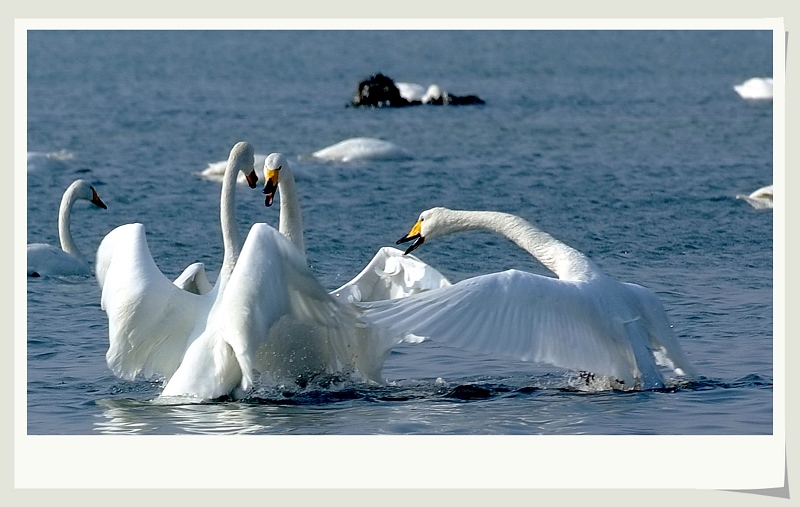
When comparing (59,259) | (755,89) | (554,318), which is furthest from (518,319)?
(755,89)

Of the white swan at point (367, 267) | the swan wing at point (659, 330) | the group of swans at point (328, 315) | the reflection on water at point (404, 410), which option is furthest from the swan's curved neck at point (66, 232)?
the swan wing at point (659, 330)

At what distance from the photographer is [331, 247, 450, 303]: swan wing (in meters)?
8.60

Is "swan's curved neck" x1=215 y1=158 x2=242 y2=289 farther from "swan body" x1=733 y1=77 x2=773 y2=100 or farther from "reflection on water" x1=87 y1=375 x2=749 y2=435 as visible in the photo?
"swan body" x1=733 y1=77 x2=773 y2=100

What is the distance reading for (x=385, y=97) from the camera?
23.4 meters

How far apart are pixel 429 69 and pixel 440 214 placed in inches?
781

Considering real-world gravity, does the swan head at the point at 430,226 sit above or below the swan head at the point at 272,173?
below

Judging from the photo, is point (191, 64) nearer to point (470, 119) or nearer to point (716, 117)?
point (470, 119)

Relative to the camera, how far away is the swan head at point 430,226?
9203 mm

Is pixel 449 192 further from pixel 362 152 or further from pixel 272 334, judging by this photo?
pixel 272 334

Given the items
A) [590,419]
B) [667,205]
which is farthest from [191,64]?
[590,419]

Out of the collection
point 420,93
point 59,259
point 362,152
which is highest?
point 420,93

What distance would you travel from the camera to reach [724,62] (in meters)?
26.5

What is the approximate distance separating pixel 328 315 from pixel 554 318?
4.17ft

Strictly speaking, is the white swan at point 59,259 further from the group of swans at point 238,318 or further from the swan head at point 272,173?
the swan head at point 272,173
